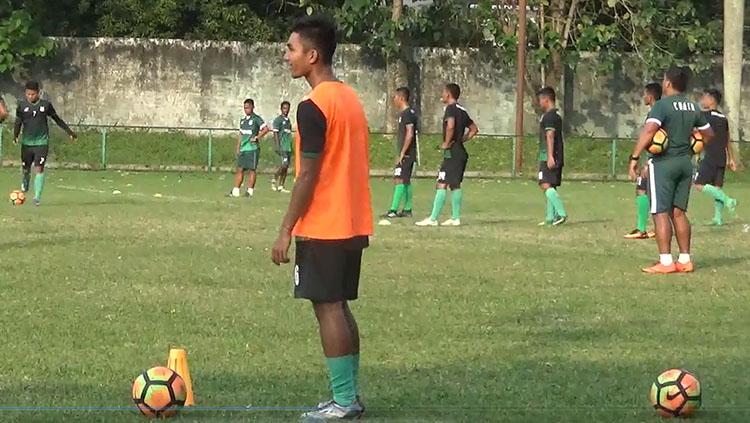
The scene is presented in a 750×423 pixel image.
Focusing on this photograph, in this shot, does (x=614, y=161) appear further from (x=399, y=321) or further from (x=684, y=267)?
(x=399, y=321)

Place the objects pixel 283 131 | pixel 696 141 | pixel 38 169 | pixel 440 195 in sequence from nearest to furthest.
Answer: pixel 696 141, pixel 440 195, pixel 38 169, pixel 283 131

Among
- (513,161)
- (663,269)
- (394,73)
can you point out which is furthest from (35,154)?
(394,73)

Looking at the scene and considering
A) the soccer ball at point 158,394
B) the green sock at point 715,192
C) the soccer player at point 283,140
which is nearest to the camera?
the soccer ball at point 158,394

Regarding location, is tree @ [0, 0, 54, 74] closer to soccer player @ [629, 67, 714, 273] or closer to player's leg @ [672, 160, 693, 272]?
soccer player @ [629, 67, 714, 273]

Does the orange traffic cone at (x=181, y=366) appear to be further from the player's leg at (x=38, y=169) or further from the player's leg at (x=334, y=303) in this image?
the player's leg at (x=38, y=169)

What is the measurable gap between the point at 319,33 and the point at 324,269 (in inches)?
45.5

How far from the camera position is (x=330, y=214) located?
7.01 m

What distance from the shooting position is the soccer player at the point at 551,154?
19.3 meters

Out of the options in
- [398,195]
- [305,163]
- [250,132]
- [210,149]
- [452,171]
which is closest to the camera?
[305,163]

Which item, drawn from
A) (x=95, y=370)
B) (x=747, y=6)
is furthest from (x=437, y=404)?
(x=747, y=6)

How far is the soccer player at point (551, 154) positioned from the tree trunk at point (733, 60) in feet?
58.1

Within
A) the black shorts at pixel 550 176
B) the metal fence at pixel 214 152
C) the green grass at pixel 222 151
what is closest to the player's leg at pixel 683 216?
the black shorts at pixel 550 176

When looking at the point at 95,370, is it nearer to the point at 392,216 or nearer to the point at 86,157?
the point at 392,216

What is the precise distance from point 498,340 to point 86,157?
28.6 meters
